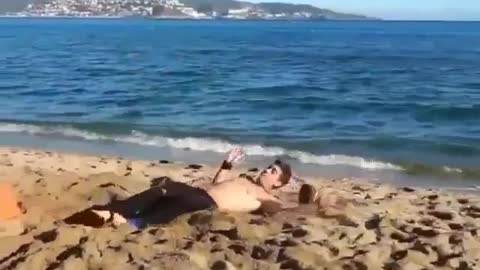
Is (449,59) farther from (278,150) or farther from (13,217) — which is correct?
(13,217)

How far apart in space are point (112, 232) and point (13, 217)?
3.47 feet

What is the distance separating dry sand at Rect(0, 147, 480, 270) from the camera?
528cm

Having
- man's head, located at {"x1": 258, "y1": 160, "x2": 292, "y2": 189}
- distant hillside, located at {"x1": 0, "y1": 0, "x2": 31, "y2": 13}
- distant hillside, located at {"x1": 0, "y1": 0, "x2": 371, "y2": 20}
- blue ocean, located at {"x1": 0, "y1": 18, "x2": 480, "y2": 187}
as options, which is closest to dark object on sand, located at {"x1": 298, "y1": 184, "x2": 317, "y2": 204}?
man's head, located at {"x1": 258, "y1": 160, "x2": 292, "y2": 189}

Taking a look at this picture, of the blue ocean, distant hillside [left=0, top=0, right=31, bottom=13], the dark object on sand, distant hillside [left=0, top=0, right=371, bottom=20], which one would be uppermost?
the dark object on sand

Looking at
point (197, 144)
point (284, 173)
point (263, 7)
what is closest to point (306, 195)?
point (284, 173)

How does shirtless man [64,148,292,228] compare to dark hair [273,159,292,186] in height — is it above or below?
below

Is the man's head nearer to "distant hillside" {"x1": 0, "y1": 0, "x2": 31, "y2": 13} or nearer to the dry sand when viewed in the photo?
the dry sand

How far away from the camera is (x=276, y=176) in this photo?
6992 mm

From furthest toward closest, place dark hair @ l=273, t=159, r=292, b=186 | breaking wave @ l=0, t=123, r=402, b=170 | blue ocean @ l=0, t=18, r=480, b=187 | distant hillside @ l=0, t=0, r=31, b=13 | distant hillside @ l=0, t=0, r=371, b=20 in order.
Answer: distant hillside @ l=0, t=0, r=31, b=13 < distant hillside @ l=0, t=0, r=371, b=20 < blue ocean @ l=0, t=18, r=480, b=187 < breaking wave @ l=0, t=123, r=402, b=170 < dark hair @ l=273, t=159, r=292, b=186

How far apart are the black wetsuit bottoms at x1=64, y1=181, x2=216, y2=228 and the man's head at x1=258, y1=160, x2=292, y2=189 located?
64cm

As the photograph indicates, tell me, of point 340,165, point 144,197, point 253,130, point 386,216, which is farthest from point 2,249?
point 253,130

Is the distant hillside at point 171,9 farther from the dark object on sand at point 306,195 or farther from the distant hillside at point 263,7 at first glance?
the dark object on sand at point 306,195

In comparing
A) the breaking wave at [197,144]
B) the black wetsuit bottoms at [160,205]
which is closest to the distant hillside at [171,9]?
the breaking wave at [197,144]

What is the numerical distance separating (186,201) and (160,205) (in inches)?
8.3
